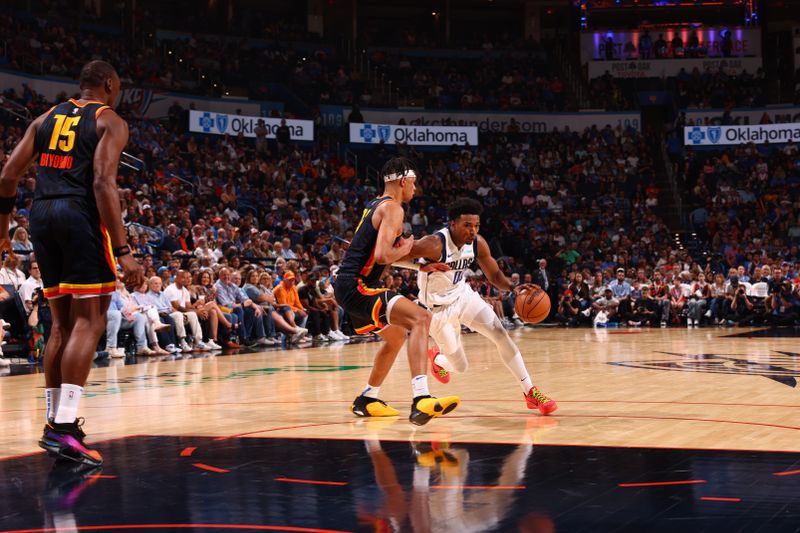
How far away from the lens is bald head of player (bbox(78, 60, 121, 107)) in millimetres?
5613

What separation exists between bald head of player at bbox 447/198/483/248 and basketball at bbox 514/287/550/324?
2.54ft

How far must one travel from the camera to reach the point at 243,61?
3106 cm

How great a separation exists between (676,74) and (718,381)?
1107 inches

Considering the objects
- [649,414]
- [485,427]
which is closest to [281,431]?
[485,427]

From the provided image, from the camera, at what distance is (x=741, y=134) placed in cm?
3123

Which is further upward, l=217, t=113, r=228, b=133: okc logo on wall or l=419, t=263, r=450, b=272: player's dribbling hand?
l=217, t=113, r=228, b=133: okc logo on wall

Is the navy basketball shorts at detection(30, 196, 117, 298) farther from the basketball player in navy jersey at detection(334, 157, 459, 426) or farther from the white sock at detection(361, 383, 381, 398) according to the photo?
the white sock at detection(361, 383, 381, 398)

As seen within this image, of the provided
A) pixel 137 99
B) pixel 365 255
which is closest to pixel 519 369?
pixel 365 255

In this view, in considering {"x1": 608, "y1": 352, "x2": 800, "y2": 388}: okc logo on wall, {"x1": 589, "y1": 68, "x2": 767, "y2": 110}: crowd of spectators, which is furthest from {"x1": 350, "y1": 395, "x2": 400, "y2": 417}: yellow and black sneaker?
{"x1": 589, "y1": 68, "x2": 767, "y2": 110}: crowd of spectators

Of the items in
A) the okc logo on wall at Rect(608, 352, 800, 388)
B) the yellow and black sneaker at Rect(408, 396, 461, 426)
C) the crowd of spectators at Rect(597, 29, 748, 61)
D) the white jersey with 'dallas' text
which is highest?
the crowd of spectators at Rect(597, 29, 748, 61)

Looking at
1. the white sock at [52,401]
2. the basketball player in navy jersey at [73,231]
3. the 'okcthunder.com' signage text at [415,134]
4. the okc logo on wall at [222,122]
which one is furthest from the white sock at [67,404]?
the 'okcthunder.com' signage text at [415,134]

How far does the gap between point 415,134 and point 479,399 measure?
23.1m

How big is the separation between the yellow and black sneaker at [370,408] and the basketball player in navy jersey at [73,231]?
89.4 inches

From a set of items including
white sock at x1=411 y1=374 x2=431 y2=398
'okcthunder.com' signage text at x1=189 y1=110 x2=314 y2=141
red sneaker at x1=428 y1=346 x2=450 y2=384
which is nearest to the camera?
white sock at x1=411 y1=374 x2=431 y2=398
